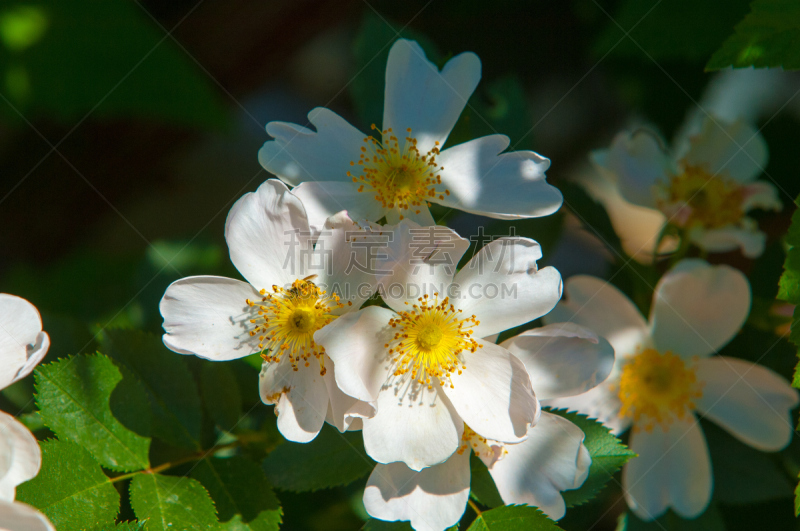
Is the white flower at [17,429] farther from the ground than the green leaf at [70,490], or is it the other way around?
the white flower at [17,429]

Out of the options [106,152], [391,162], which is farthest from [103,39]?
[391,162]

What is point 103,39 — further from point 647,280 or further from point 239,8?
point 647,280

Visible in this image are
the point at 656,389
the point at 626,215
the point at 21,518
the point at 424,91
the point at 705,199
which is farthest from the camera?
the point at 626,215

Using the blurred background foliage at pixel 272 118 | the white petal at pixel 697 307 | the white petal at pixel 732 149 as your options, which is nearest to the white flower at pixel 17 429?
the blurred background foliage at pixel 272 118

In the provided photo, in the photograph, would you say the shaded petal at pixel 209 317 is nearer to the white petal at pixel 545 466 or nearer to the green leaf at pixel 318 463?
the green leaf at pixel 318 463

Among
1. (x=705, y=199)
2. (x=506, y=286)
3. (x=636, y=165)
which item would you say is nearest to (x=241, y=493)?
(x=506, y=286)

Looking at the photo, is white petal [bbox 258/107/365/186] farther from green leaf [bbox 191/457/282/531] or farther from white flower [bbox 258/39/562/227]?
green leaf [bbox 191/457/282/531]

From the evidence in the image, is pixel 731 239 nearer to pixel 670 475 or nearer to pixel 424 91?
pixel 670 475
